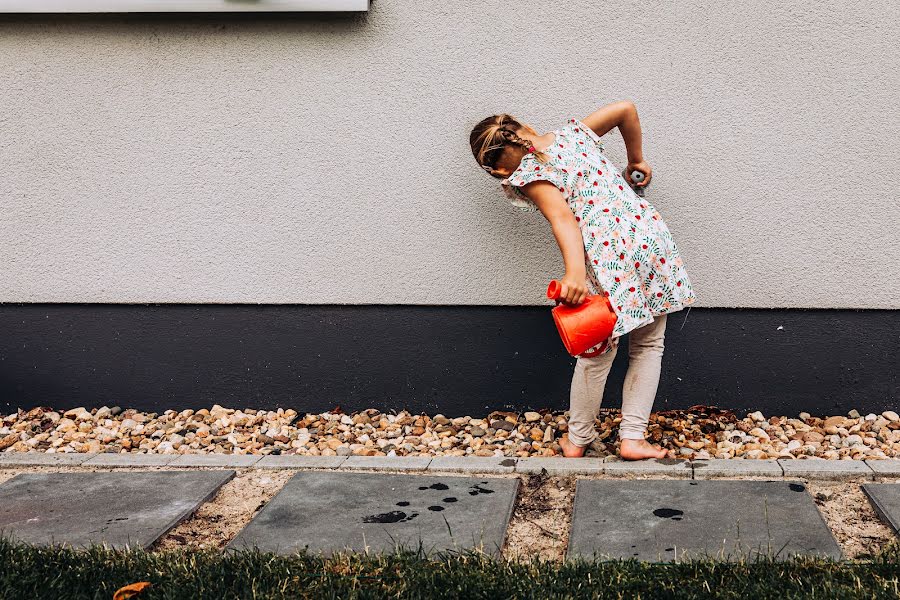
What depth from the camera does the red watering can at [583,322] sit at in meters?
3.05

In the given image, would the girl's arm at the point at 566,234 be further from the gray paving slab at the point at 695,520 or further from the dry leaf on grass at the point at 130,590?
the dry leaf on grass at the point at 130,590

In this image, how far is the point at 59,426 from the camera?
13.3 feet

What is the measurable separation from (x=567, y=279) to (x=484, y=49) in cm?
128

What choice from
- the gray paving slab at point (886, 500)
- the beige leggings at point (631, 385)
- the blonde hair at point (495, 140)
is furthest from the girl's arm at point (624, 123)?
the gray paving slab at point (886, 500)

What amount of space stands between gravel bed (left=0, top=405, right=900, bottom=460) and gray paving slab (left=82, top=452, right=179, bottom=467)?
0.54 ft

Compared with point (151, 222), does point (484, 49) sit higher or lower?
higher

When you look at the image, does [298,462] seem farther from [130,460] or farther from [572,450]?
[572,450]

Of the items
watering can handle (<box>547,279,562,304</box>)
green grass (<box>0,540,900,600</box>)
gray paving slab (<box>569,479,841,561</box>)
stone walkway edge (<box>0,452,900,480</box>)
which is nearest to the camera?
green grass (<box>0,540,900,600</box>)

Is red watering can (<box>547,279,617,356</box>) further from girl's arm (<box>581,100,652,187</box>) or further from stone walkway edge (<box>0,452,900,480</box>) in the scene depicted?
girl's arm (<box>581,100,652,187</box>)

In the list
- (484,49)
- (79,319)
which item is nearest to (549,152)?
(484,49)

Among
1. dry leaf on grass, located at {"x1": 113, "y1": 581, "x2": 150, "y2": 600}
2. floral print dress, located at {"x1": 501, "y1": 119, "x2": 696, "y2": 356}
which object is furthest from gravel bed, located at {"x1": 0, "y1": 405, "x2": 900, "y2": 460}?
dry leaf on grass, located at {"x1": 113, "y1": 581, "x2": 150, "y2": 600}

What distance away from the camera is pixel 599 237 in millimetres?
3238

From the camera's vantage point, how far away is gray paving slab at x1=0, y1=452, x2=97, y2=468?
3.54 meters

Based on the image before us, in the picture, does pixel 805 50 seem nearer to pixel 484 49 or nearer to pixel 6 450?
pixel 484 49
